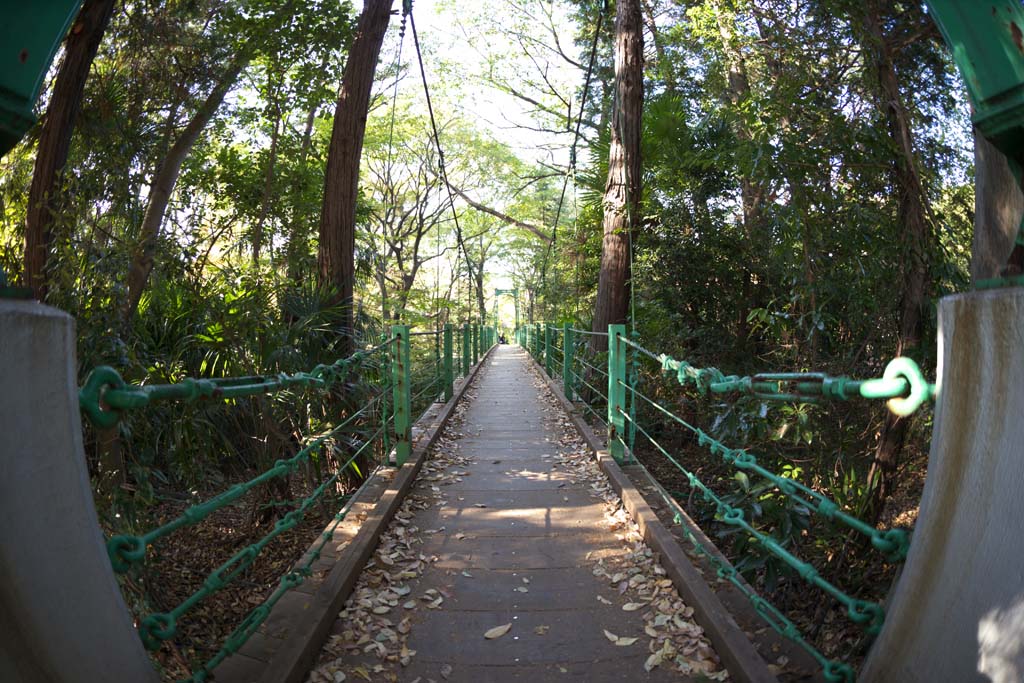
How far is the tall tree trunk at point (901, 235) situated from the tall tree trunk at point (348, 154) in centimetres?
447

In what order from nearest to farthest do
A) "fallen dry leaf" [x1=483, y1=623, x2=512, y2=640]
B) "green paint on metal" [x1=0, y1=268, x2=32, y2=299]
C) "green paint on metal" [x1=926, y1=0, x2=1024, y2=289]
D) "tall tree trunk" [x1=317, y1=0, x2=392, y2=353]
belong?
"green paint on metal" [x1=0, y1=268, x2=32, y2=299]
"green paint on metal" [x1=926, y1=0, x2=1024, y2=289]
"fallen dry leaf" [x1=483, y1=623, x2=512, y2=640]
"tall tree trunk" [x1=317, y1=0, x2=392, y2=353]

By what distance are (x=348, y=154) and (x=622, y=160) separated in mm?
3167

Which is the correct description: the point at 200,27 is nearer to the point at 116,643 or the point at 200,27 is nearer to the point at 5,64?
the point at 5,64

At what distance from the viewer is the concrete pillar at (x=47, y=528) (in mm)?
1024

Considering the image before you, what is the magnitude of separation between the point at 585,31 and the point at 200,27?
7.00 meters

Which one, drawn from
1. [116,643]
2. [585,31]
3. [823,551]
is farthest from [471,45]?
[116,643]

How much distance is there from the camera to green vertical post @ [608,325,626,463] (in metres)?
4.74

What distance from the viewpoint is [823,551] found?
3170 millimetres

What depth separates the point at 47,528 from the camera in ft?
3.59

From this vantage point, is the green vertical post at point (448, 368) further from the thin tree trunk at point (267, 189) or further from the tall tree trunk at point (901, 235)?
the tall tree trunk at point (901, 235)

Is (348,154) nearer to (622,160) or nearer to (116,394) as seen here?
(622,160)

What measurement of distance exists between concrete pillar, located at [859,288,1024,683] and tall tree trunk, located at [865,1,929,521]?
1991 millimetres

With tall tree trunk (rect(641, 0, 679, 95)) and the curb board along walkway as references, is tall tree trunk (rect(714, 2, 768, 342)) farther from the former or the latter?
tall tree trunk (rect(641, 0, 679, 95))

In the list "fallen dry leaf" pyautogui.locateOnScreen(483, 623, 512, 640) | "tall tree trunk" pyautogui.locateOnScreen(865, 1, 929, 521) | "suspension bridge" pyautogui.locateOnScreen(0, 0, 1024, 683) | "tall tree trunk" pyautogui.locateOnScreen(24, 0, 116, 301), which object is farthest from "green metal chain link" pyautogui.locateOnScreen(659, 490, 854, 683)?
"tall tree trunk" pyautogui.locateOnScreen(24, 0, 116, 301)
